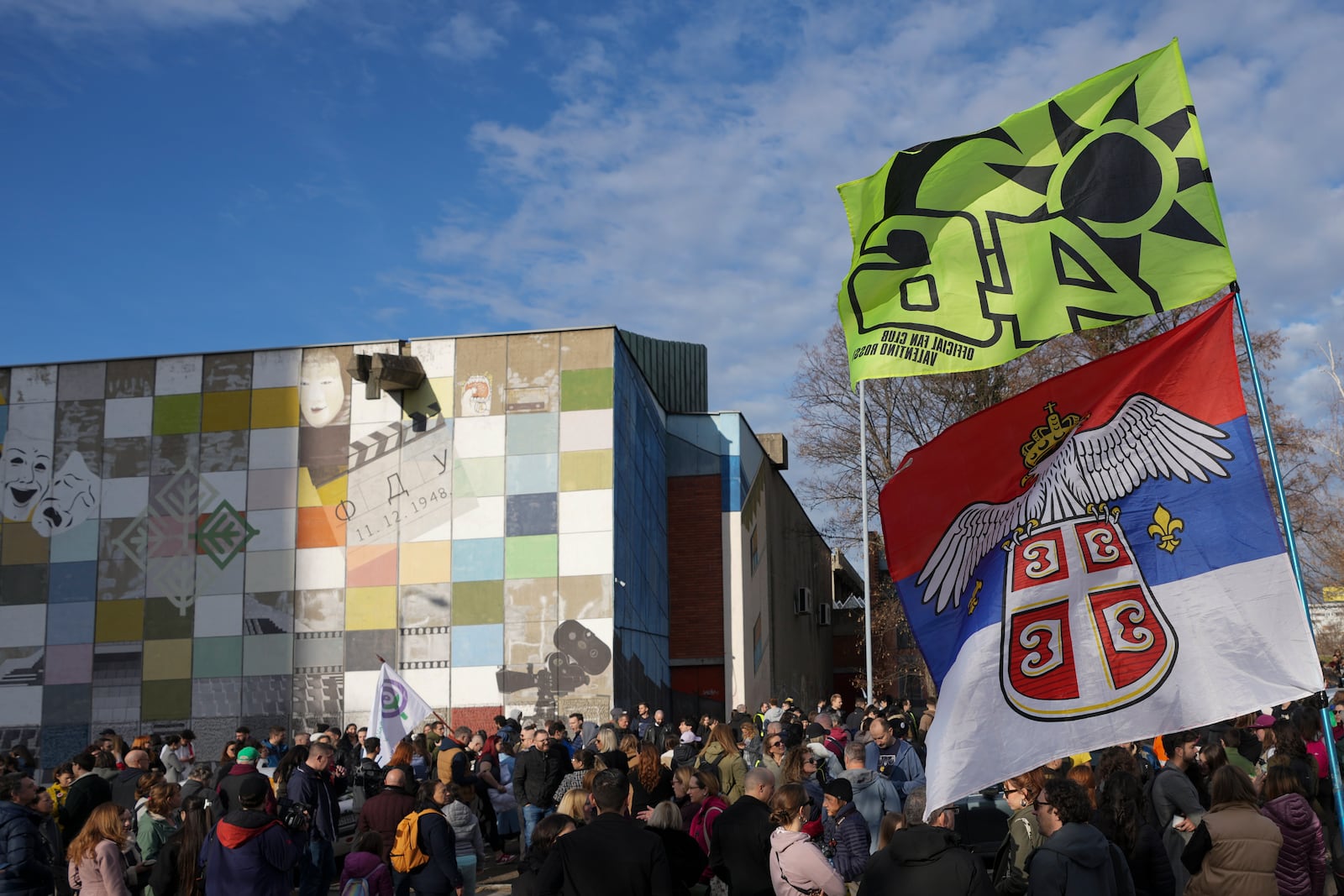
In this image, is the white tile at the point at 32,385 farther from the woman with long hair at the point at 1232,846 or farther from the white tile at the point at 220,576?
the woman with long hair at the point at 1232,846

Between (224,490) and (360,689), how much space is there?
578cm

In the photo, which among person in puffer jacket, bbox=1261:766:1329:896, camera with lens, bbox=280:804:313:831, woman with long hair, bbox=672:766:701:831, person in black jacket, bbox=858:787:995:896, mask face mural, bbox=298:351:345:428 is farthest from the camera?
mask face mural, bbox=298:351:345:428

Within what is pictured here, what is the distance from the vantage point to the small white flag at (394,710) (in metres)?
19.0

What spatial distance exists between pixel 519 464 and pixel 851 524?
13.0m

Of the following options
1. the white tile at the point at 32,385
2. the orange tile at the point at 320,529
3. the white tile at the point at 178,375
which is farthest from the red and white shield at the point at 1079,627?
the white tile at the point at 32,385

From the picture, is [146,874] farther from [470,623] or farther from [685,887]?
[470,623]

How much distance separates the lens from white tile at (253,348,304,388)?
29.2 meters

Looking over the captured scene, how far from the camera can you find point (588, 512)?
27.4 meters

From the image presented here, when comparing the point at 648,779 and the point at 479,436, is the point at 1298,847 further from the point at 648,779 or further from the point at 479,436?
the point at 479,436

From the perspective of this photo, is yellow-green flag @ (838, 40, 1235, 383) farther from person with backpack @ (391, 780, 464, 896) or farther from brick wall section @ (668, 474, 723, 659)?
brick wall section @ (668, 474, 723, 659)

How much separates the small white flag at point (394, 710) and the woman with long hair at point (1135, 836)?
12.7 metres

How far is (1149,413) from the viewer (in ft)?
21.9

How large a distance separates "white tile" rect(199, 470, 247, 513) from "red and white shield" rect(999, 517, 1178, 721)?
25.0 metres

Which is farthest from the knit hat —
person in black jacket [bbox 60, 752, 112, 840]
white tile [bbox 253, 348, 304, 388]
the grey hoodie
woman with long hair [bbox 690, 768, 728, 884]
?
white tile [bbox 253, 348, 304, 388]
